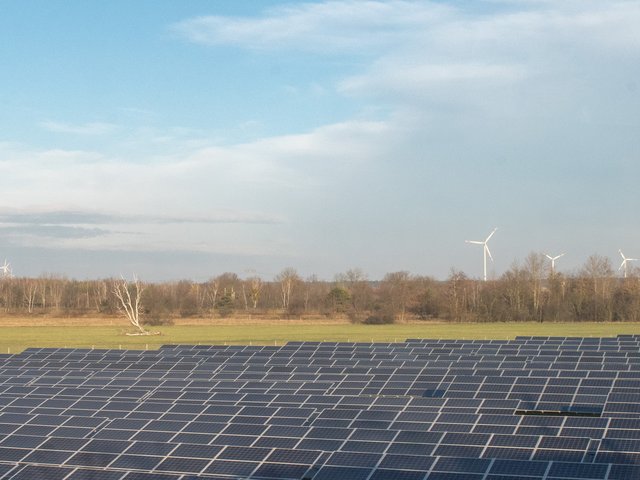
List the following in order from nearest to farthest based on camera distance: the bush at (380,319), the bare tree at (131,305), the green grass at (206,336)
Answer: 1. the green grass at (206,336)
2. the bare tree at (131,305)
3. the bush at (380,319)

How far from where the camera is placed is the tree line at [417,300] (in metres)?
115

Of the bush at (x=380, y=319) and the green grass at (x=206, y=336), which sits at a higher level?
the green grass at (x=206, y=336)

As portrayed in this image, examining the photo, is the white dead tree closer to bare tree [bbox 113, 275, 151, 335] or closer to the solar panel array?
bare tree [bbox 113, 275, 151, 335]

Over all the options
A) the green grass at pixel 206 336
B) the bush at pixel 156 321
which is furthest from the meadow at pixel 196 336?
the bush at pixel 156 321

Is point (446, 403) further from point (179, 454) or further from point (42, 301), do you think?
point (42, 301)

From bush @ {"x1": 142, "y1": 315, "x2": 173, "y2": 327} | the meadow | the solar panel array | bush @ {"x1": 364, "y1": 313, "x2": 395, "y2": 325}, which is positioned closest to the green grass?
the meadow

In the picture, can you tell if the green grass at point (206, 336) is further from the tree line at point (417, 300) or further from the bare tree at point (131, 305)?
the tree line at point (417, 300)

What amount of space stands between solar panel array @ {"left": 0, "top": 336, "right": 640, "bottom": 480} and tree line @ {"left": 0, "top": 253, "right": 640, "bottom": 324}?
78957 mm

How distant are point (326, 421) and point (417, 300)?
11353 centimetres

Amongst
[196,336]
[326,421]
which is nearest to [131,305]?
[196,336]

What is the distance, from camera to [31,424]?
2202 cm

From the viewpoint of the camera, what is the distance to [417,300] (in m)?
133

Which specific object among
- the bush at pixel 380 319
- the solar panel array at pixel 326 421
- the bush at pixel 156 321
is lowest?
the bush at pixel 380 319

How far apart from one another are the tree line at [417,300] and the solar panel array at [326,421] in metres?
79.0
